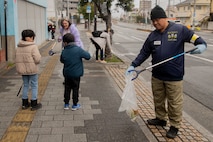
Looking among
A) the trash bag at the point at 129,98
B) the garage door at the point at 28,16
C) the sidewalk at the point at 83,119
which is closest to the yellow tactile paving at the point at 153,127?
the sidewalk at the point at 83,119

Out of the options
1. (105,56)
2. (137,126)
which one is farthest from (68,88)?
(105,56)

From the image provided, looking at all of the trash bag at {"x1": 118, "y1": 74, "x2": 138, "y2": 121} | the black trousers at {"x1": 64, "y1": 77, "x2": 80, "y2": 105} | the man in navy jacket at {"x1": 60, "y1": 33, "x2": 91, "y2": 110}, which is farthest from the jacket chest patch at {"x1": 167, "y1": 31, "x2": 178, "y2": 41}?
the black trousers at {"x1": 64, "y1": 77, "x2": 80, "y2": 105}

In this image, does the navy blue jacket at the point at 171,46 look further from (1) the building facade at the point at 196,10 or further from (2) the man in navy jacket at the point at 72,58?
(1) the building facade at the point at 196,10

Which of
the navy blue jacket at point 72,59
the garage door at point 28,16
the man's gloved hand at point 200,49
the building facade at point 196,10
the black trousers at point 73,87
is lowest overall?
the black trousers at point 73,87

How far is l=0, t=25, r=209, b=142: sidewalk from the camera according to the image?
4172 millimetres

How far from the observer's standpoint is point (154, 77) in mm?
4426

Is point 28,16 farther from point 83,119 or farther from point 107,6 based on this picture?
point 83,119

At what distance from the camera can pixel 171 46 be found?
4062 mm

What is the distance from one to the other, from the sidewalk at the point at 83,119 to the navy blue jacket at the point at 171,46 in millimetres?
938

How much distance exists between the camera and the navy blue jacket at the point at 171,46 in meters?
4.01

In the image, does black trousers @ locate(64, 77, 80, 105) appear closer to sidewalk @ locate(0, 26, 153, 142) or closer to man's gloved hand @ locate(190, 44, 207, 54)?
sidewalk @ locate(0, 26, 153, 142)

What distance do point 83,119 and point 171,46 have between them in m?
1.90

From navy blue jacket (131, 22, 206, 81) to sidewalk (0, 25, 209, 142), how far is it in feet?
3.08

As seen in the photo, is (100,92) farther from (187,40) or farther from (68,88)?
(187,40)
